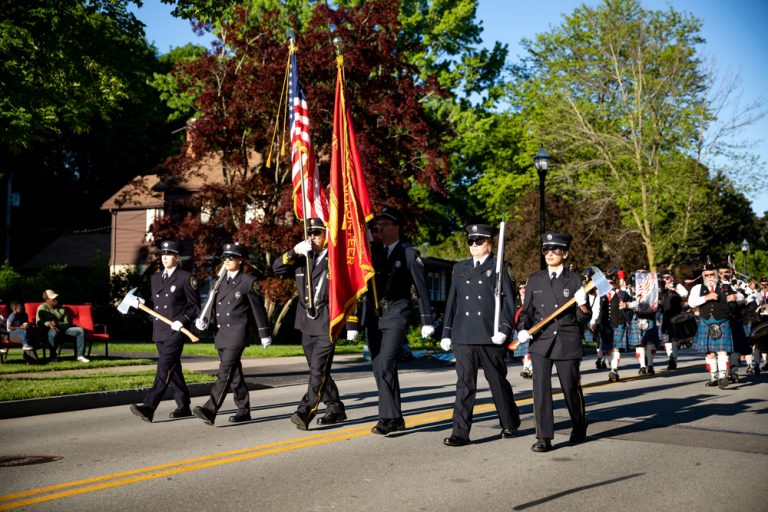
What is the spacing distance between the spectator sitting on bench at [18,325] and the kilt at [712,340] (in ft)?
42.6

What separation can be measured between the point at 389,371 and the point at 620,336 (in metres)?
9.34

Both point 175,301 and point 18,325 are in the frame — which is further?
point 18,325

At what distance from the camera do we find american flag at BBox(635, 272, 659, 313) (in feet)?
56.2

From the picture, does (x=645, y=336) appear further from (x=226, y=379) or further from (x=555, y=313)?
(x=226, y=379)

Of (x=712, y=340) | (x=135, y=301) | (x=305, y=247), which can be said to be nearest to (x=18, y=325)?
(x=135, y=301)

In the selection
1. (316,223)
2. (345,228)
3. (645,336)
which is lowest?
(645,336)

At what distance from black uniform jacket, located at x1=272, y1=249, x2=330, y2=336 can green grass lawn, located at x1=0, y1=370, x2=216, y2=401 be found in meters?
4.28

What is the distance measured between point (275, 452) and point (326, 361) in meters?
1.52

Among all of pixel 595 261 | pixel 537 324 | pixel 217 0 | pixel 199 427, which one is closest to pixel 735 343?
pixel 537 324

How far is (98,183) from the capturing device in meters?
55.7

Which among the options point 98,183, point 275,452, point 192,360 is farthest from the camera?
point 98,183

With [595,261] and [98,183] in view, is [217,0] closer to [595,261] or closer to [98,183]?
[595,261]

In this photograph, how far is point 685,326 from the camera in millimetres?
15391

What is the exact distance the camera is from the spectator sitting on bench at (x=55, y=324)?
17922 mm
